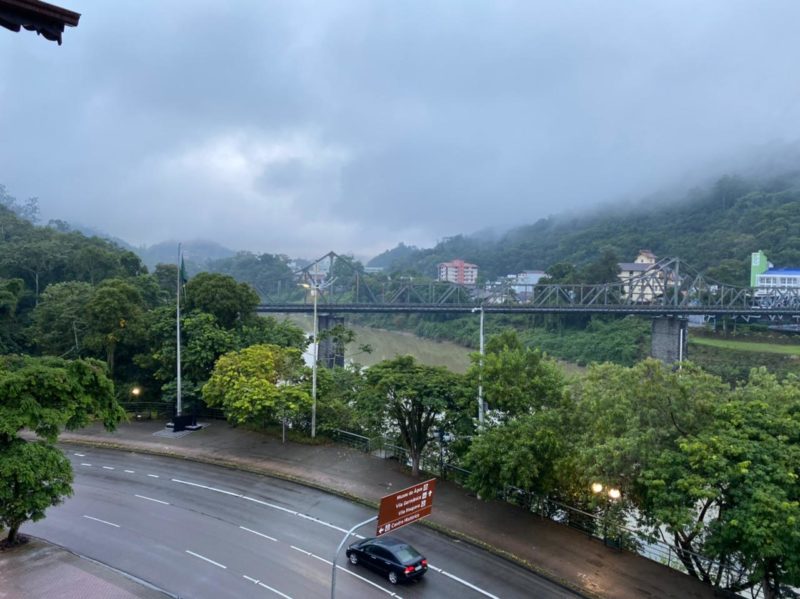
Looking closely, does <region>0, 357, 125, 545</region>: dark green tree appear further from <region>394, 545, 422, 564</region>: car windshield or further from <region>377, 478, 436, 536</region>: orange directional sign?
<region>377, 478, 436, 536</region>: orange directional sign

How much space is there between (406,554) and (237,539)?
209 inches

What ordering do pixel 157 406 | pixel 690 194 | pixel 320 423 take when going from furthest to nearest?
pixel 690 194
pixel 157 406
pixel 320 423

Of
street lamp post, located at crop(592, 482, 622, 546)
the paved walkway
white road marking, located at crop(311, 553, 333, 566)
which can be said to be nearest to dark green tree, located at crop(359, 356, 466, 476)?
the paved walkway

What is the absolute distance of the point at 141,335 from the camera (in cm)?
3012

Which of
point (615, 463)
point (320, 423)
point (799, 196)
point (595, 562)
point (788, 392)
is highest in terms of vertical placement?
point (799, 196)

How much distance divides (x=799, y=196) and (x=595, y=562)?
132m

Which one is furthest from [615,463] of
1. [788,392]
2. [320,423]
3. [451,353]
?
[451,353]

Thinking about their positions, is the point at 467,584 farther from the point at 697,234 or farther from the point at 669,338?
the point at 697,234

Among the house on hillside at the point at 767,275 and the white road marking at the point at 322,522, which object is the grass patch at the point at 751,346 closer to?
the house on hillside at the point at 767,275

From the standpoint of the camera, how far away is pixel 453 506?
1783 centimetres

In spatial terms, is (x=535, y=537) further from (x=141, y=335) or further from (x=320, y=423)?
(x=141, y=335)

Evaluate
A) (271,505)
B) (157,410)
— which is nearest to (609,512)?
(271,505)

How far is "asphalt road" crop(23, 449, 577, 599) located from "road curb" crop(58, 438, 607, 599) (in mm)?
200

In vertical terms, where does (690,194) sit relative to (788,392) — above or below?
above
